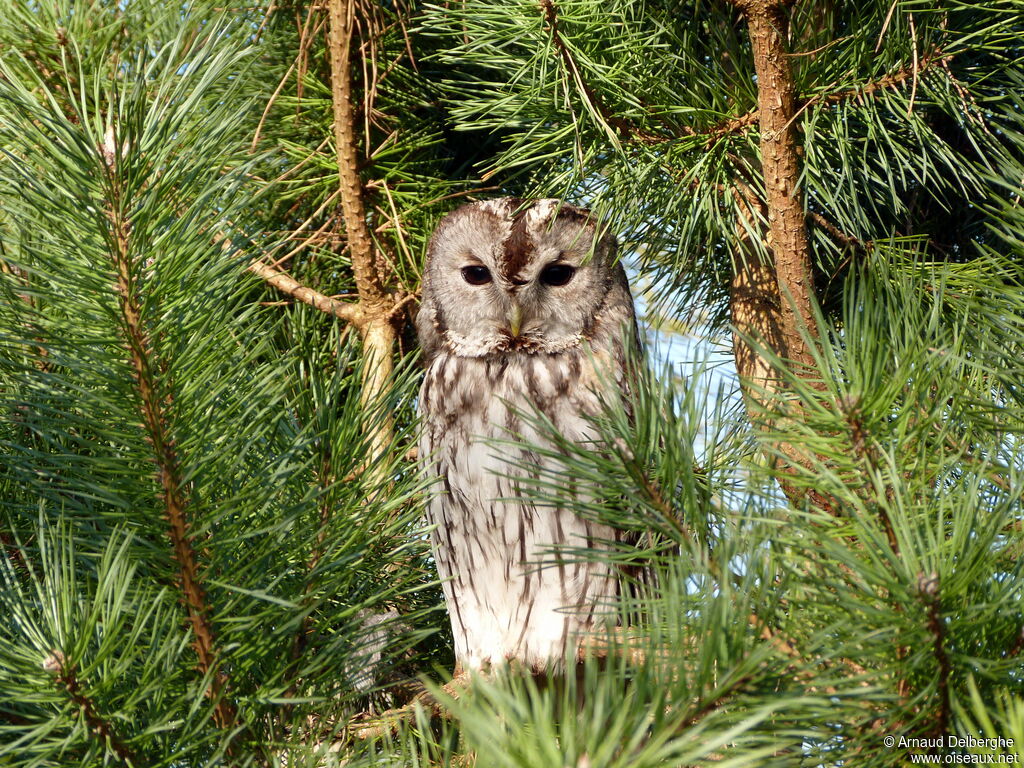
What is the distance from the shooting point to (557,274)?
2.09m

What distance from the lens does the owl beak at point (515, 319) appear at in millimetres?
1994

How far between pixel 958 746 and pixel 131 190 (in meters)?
0.88

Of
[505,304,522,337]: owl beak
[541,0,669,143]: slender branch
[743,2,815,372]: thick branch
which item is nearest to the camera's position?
[743,2,815,372]: thick branch

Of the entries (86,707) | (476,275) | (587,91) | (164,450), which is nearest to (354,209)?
(476,275)

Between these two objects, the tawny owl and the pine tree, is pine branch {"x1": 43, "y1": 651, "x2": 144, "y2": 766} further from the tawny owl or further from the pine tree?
the tawny owl

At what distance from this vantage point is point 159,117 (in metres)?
0.89

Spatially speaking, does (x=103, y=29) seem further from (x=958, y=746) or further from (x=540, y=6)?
(x=958, y=746)

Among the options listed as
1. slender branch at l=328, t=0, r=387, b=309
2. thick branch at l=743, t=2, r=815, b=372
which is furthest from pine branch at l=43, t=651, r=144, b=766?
slender branch at l=328, t=0, r=387, b=309

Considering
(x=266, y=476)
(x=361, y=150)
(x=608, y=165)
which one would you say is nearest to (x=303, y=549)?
(x=266, y=476)

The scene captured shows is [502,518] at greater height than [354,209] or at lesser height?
lesser

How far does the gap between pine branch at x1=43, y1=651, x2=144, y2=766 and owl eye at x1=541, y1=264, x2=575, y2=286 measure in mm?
1440

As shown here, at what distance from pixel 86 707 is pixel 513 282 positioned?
4.64 feet

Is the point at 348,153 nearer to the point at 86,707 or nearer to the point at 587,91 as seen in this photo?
the point at 587,91

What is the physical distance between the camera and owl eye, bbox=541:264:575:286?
2080mm
